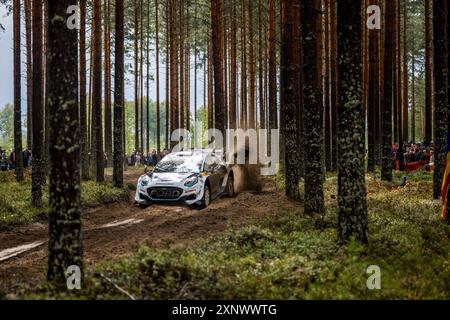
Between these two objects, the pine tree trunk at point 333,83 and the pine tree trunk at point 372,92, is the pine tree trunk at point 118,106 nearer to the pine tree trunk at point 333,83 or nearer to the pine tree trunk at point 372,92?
the pine tree trunk at point 333,83

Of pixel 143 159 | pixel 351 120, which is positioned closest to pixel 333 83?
pixel 351 120

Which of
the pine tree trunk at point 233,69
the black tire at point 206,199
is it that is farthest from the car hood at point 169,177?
the pine tree trunk at point 233,69

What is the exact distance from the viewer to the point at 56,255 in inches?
238

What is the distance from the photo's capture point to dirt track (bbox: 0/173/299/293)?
340 inches

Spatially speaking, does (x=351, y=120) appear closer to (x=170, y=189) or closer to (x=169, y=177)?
(x=170, y=189)

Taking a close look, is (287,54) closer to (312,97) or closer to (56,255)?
(312,97)

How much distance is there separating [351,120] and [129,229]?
640 cm

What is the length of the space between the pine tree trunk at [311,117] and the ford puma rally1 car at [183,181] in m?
4.19

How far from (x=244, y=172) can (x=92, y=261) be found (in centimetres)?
1144

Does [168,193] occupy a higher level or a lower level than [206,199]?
higher

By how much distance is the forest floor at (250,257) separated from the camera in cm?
579

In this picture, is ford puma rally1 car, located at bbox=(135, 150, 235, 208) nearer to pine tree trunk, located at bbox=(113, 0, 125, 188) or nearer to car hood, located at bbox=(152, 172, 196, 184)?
car hood, located at bbox=(152, 172, 196, 184)

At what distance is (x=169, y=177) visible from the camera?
14.6 meters
